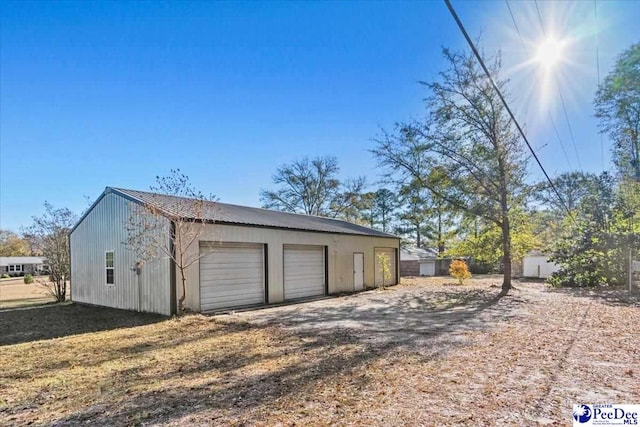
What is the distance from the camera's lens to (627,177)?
21.3m

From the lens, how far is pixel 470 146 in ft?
51.1

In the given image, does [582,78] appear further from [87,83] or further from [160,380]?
[87,83]

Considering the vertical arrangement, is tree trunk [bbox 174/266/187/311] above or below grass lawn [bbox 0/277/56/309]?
above

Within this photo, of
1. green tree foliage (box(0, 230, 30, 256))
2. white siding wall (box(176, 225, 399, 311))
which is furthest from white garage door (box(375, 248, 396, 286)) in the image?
green tree foliage (box(0, 230, 30, 256))

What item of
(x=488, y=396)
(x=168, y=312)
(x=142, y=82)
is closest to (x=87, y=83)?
(x=142, y=82)

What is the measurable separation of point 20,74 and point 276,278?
30.6ft

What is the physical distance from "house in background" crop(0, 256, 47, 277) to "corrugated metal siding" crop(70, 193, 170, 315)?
44667mm

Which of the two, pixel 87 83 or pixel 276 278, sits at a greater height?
pixel 87 83

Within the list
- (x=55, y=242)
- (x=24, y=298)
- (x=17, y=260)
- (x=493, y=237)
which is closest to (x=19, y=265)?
(x=17, y=260)

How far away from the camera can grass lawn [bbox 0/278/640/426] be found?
3.78m

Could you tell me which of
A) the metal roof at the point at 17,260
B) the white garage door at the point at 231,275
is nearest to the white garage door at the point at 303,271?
the white garage door at the point at 231,275

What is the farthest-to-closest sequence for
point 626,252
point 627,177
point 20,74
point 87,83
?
point 627,177 < point 626,252 < point 87,83 < point 20,74

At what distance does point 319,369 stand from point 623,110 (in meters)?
24.6

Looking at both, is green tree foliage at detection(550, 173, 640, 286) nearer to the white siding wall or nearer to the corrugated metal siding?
the white siding wall
